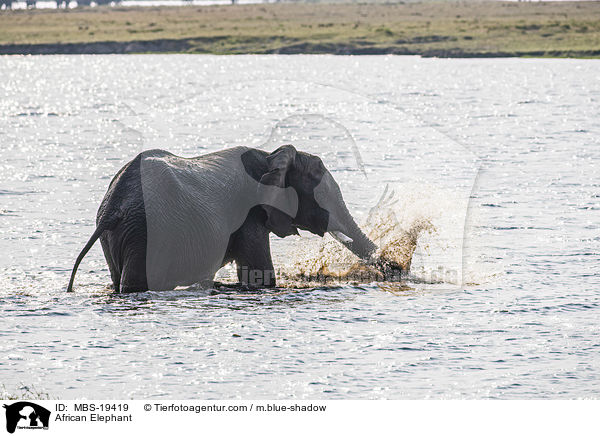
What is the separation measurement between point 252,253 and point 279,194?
3.09ft

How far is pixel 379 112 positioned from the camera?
188 feet

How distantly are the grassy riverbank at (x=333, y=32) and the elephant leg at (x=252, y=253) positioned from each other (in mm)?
73373

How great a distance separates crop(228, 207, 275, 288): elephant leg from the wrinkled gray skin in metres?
0.01

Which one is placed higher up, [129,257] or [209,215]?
[209,215]

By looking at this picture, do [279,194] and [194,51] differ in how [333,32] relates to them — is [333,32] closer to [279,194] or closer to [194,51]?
[194,51]

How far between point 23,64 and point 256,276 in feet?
348

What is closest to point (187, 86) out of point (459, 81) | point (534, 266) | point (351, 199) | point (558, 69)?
point (459, 81)

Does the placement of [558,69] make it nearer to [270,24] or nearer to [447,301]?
[270,24]

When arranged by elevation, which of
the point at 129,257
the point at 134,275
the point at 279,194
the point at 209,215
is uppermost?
the point at 279,194
